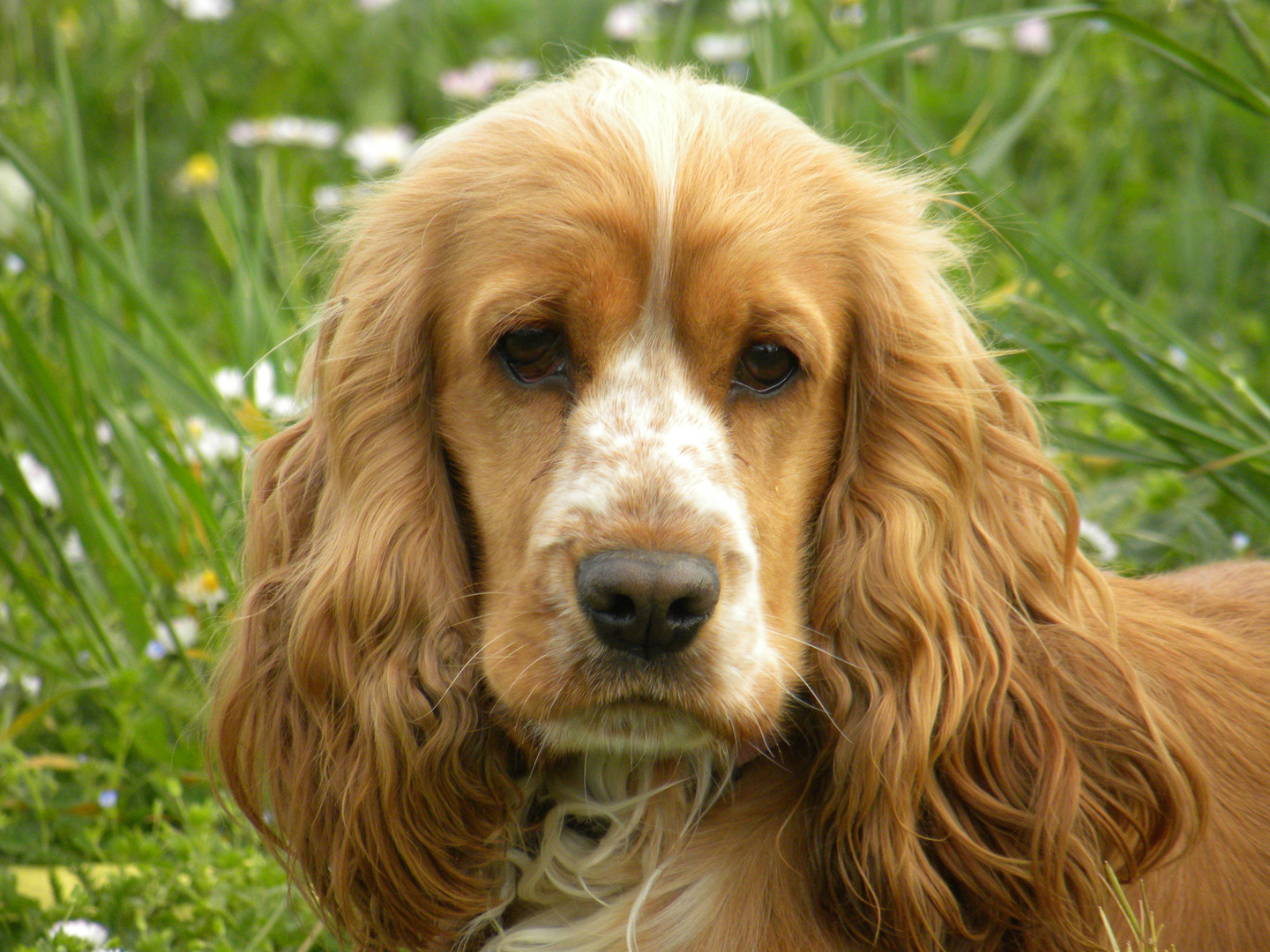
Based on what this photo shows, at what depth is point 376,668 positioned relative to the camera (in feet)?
7.39

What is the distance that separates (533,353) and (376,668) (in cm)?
56

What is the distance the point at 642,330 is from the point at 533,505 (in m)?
0.31

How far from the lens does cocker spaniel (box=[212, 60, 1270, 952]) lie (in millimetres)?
2090

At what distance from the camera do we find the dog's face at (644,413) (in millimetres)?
1973

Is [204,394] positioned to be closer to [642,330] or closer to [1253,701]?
[642,330]

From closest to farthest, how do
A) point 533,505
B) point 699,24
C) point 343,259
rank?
point 533,505, point 343,259, point 699,24

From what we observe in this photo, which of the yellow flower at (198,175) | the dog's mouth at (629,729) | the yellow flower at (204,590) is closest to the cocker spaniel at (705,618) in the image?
the dog's mouth at (629,729)

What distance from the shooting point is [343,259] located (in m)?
2.53

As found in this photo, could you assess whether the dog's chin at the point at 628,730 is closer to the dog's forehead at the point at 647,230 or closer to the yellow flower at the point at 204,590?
the dog's forehead at the point at 647,230

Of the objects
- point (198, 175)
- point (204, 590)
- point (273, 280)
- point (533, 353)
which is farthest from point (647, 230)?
point (198, 175)

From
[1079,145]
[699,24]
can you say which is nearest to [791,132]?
[1079,145]

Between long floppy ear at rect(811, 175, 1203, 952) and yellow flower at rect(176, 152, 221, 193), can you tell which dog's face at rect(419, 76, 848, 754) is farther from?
yellow flower at rect(176, 152, 221, 193)

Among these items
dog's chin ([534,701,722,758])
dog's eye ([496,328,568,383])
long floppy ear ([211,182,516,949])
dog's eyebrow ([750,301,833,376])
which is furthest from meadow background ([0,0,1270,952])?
dog's chin ([534,701,722,758])

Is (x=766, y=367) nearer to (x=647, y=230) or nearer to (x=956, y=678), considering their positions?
(x=647, y=230)
